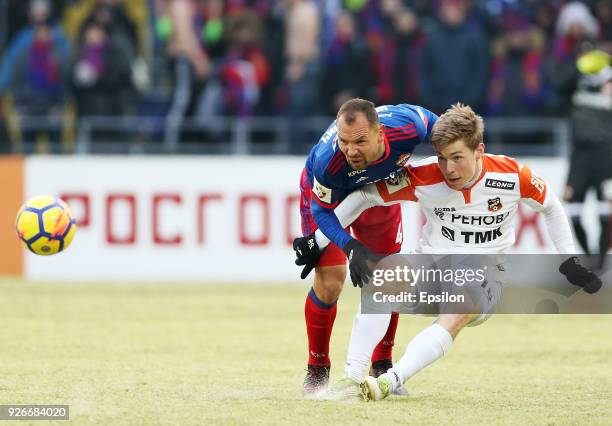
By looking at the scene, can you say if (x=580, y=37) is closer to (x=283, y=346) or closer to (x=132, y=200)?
(x=132, y=200)

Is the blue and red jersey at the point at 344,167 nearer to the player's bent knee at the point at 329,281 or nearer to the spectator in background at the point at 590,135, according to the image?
the player's bent knee at the point at 329,281

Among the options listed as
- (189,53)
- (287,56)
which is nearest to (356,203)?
(287,56)

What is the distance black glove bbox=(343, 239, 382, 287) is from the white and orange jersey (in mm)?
326

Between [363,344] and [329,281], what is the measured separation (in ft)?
1.66

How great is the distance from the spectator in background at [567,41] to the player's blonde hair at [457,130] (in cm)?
854

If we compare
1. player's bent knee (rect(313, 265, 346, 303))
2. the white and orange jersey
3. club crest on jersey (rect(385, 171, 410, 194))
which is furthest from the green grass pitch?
club crest on jersey (rect(385, 171, 410, 194))

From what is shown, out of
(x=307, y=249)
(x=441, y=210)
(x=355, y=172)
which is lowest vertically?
(x=307, y=249)

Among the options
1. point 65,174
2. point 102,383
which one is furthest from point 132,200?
point 102,383

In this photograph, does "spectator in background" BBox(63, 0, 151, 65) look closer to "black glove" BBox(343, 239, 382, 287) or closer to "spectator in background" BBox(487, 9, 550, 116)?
"spectator in background" BBox(487, 9, 550, 116)

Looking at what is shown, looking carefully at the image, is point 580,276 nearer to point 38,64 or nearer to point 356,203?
point 356,203

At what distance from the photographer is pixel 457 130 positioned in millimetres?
6914

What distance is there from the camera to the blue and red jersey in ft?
23.6

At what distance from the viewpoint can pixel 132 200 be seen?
49.7 ft

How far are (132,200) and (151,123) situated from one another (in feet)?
6.09
